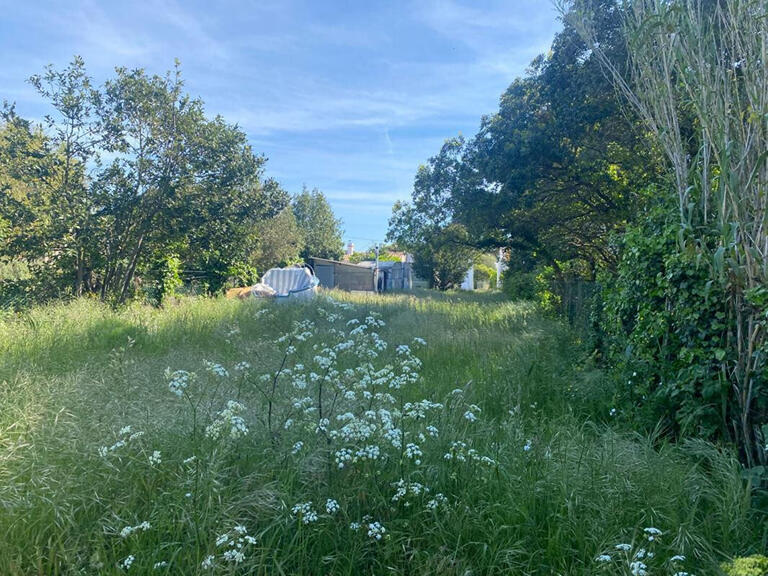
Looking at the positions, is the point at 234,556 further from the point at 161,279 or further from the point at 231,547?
the point at 161,279

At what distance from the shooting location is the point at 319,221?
3941cm

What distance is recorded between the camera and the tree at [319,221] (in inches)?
1510

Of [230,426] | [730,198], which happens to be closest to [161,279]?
[230,426]

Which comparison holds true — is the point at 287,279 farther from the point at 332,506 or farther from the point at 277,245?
the point at 332,506

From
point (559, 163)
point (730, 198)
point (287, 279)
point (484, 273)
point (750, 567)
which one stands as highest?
point (559, 163)

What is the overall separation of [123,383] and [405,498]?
3.17 metres

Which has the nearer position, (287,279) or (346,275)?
(287,279)

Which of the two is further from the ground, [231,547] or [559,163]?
[559,163]

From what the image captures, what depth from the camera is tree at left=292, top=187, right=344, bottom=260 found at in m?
38.3

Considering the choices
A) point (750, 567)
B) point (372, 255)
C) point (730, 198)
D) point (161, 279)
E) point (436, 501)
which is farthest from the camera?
point (372, 255)

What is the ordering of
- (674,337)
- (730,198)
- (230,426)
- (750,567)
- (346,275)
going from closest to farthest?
(750,567), (230,426), (730,198), (674,337), (346,275)

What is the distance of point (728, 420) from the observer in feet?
9.73

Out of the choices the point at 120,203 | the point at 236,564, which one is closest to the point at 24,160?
the point at 120,203

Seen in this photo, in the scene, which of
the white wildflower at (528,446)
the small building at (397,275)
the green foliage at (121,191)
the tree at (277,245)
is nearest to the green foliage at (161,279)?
the green foliage at (121,191)
